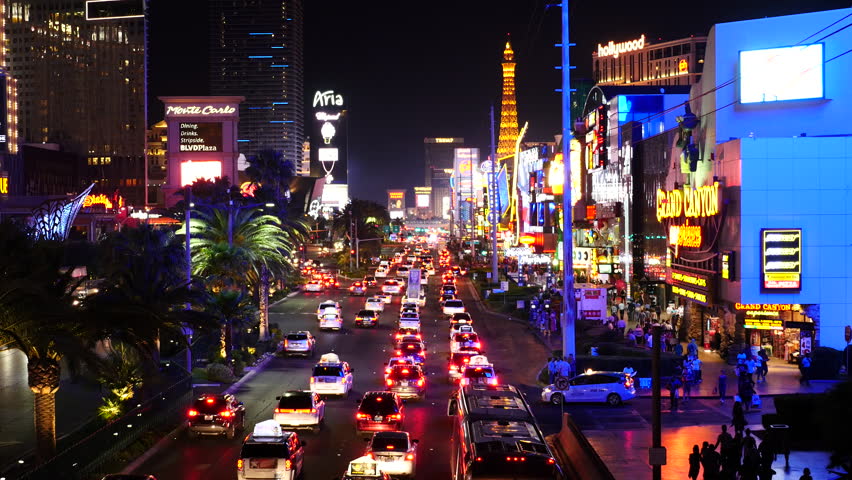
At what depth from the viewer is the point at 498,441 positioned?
52.1ft

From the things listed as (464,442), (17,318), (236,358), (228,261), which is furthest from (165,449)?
(228,261)

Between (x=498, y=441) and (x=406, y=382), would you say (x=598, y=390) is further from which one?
(x=498, y=441)

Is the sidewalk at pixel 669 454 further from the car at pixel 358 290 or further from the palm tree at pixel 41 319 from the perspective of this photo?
the car at pixel 358 290

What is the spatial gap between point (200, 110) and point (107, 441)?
263 feet

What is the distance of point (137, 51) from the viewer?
19388 centimetres

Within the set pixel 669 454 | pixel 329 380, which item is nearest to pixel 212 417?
pixel 329 380

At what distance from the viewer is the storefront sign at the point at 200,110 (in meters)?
97.0

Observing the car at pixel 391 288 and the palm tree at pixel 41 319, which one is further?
the car at pixel 391 288

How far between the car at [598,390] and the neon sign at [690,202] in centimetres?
1258

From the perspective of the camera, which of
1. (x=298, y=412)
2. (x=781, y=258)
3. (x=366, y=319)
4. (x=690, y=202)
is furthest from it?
(x=366, y=319)

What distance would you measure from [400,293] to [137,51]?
5276 inches

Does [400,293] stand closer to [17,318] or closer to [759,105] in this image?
[759,105]

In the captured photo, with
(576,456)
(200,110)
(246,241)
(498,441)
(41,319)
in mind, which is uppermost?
(200,110)

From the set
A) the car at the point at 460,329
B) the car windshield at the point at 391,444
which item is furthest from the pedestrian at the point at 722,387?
the car at the point at 460,329
